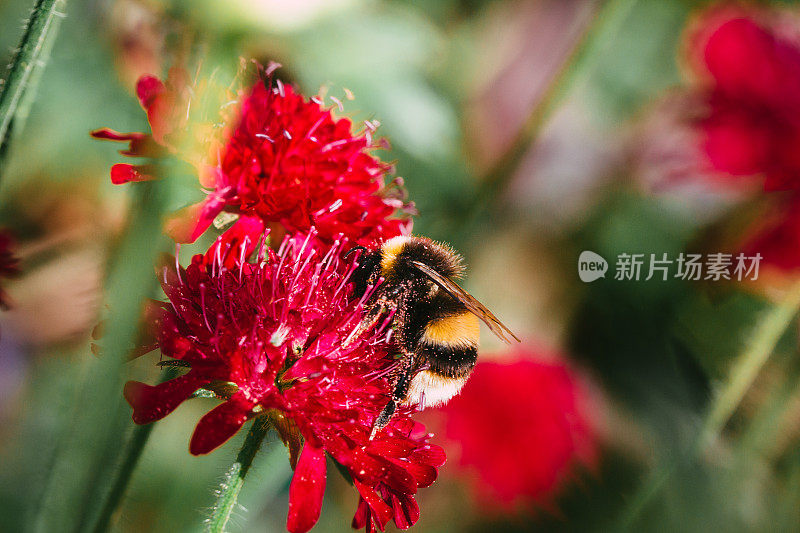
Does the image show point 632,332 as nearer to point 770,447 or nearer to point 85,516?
point 770,447

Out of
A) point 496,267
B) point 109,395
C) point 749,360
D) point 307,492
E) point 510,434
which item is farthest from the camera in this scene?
point 496,267

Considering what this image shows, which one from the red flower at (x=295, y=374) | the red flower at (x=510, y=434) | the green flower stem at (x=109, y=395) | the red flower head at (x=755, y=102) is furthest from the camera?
the red flower at (x=510, y=434)

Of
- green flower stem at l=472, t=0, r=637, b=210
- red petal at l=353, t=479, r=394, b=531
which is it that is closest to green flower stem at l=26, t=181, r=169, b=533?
red petal at l=353, t=479, r=394, b=531

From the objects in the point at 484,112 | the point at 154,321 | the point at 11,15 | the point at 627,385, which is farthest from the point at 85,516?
the point at 484,112

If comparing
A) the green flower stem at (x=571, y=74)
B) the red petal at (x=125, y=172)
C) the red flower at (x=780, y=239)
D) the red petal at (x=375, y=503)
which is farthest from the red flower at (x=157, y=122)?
the red flower at (x=780, y=239)

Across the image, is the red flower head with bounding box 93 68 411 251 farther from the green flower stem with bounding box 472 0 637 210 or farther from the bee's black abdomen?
the green flower stem with bounding box 472 0 637 210

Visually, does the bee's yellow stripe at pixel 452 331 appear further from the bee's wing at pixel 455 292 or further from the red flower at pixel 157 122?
the red flower at pixel 157 122

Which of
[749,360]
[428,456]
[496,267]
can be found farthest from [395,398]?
[496,267]

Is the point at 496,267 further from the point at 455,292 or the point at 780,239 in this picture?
the point at 455,292
